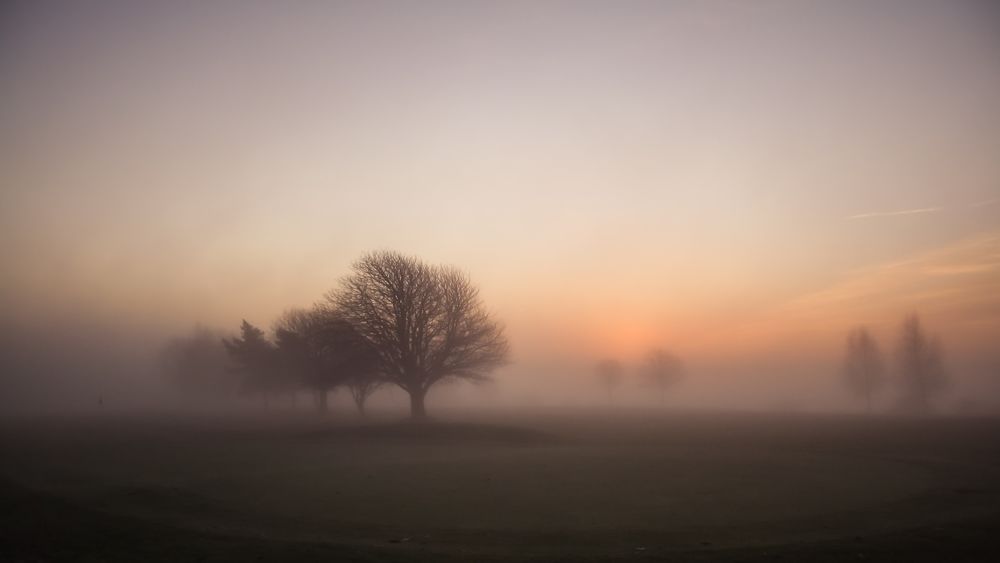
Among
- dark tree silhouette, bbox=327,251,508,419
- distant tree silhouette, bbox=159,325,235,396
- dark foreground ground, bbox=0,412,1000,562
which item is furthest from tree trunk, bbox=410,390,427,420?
distant tree silhouette, bbox=159,325,235,396

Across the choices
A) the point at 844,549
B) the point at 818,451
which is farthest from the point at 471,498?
the point at 818,451

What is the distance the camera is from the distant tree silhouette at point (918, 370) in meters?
88.2

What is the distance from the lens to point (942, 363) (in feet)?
300

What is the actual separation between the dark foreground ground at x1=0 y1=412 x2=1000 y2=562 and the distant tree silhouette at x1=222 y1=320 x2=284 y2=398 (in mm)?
45812

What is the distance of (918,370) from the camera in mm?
88688

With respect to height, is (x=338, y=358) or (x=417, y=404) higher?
(x=338, y=358)

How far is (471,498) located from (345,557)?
697cm

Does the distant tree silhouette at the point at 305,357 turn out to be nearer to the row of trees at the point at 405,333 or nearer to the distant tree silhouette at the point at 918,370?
the row of trees at the point at 405,333

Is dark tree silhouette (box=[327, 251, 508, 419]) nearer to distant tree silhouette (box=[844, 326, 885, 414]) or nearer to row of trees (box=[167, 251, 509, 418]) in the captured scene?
row of trees (box=[167, 251, 509, 418])

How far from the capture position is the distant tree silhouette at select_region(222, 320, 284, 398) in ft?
262

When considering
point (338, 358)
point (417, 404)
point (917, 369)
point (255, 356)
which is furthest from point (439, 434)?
point (917, 369)

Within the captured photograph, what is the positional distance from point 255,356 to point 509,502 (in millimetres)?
72415

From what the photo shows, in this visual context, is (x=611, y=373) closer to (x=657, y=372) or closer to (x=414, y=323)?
(x=657, y=372)

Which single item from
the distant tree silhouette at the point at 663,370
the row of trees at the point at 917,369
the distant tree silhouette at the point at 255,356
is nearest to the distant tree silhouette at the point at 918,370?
the row of trees at the point at 917,369
